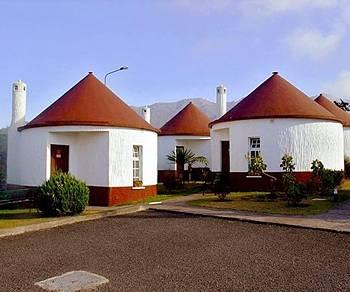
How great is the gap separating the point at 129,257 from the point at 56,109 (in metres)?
12.1

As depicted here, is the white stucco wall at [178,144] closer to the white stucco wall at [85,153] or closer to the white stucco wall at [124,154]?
the white stucco wall at [124,154]

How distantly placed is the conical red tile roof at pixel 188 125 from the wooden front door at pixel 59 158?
12.8 metres

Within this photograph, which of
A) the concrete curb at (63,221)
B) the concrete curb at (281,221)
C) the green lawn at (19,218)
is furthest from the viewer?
the green lawn at (19,218)

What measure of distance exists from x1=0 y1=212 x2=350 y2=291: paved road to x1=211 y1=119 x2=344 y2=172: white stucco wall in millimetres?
9364

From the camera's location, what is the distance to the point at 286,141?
21.4m

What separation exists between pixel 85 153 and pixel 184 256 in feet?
37.2

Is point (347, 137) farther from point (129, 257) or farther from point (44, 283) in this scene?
point (44, 283)

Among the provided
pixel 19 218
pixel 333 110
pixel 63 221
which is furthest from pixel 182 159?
pixel 63 221

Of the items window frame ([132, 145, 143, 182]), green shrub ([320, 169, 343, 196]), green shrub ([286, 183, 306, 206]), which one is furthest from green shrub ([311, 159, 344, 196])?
window frame ([132, 145, 143, 182])

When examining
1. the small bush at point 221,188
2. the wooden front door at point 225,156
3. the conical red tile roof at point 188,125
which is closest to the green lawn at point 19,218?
the small bush at point 221,188

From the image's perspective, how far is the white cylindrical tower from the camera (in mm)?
21156

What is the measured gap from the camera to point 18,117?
21281mm

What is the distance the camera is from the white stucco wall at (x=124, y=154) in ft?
61.1

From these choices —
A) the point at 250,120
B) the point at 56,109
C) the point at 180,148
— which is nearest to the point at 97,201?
the point at 56,109
